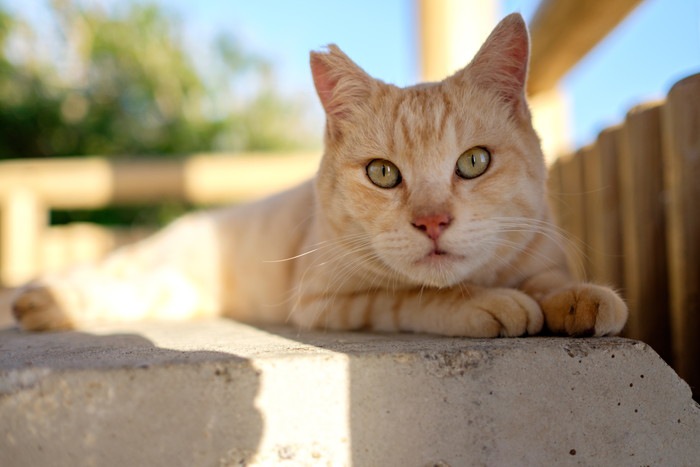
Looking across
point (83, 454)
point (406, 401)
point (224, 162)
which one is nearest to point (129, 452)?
point (83, 454)

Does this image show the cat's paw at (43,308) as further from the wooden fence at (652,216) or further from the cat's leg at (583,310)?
the wooden fence at (652,216)

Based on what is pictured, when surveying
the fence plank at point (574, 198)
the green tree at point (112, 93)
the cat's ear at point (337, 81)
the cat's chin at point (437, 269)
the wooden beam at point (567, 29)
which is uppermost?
the green tree at point (112, 93)

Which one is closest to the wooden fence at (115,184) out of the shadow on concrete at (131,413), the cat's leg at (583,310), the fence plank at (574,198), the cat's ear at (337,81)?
the fence plank at (574,198)

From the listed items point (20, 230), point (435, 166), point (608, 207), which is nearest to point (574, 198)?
point (608, 207)

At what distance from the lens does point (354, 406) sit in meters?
1.07

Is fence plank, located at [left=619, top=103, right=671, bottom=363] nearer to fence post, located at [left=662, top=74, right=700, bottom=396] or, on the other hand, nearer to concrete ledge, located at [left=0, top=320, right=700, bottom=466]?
fence post, located at [left=662, top=74, right=700, bottom=396]

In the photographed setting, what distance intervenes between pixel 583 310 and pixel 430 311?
37 cm

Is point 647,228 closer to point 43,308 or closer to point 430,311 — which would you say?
point 430,311

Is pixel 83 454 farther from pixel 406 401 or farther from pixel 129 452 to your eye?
pixel 406 401

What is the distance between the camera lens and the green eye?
1475 mm

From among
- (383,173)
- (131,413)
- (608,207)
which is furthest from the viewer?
(608,207)

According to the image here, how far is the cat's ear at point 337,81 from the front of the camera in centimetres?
161

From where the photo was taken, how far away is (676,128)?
1.63m

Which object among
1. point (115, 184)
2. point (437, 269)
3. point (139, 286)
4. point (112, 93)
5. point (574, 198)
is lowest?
point (139, 286)
